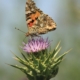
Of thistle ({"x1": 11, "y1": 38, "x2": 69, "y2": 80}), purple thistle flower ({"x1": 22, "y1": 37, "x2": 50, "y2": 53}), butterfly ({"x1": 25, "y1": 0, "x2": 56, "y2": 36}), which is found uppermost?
butterfly ({"x1": 25, "y1": 0, "x2": 56, "y2": 36})

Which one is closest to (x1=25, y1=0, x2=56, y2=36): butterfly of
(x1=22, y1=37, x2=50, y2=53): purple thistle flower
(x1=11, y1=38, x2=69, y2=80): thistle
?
(x1=22, y1=37, x2=50, y2=53): purple thistle flower

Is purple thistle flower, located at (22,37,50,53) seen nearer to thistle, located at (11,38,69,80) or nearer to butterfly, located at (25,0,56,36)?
thistle, located at (11,38,69,80)

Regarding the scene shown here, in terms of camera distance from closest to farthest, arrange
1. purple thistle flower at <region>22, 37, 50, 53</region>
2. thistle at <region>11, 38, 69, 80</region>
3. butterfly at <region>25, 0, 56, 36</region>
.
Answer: thistle at <region>11, 38, 69, 80</region> < purple thistle flower at <region>22, 37, 50, 53</region> < butterfly at <region>25, 0, 56, 36</region>

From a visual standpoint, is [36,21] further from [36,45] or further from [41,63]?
[41,63]

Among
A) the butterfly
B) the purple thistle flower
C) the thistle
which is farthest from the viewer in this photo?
the butterfly

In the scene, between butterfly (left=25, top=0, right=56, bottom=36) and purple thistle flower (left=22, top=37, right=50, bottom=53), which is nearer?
purple thistle flower (left=22, top=37, right=50, bottom=53)

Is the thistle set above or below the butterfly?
below

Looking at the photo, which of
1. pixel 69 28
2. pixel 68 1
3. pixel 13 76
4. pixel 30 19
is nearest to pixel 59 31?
pixel 69 28
